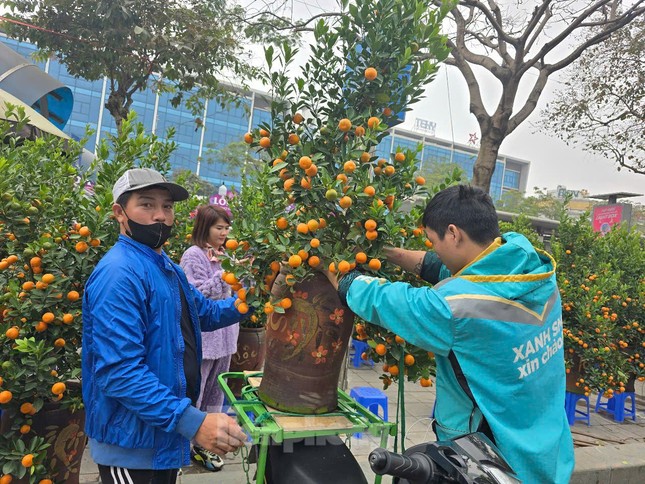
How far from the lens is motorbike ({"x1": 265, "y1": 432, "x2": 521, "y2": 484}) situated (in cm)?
145

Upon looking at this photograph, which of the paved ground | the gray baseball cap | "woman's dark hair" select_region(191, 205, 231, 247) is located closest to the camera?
the gray baseball cap

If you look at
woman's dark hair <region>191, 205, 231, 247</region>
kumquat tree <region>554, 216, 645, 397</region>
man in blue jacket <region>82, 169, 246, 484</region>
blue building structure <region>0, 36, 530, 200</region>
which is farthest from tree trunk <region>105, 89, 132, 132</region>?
blue building structure <region>0, 36, 530, 200</region>

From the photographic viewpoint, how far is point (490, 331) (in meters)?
1.69

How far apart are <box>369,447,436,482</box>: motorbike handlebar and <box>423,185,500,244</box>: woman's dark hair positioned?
854mm

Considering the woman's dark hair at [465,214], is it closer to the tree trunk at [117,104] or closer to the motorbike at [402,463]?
the motorbike at [402,463]

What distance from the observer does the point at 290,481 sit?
6.15 feet

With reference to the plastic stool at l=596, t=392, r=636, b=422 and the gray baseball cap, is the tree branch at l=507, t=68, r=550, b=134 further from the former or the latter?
the gray baseball cap

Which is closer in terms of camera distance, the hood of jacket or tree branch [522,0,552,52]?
the hood of jacket

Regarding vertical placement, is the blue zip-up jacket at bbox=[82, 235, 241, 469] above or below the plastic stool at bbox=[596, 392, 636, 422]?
above

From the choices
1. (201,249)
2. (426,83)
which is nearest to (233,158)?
(201,249)

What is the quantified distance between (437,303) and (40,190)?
2.27 meters

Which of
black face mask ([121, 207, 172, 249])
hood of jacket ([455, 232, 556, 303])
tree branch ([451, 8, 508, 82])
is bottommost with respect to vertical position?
black face mask ([121, 207, 172, 249])

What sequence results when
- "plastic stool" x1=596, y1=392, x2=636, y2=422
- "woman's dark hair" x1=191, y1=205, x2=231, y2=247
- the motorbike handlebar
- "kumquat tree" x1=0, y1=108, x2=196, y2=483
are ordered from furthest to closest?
"plastic stool" x1=596, y1=392, x2=636, y2=422, "woman's dark hair" x1=191, y1=205, x2=231, y2=247, "kumquat tree" x1=0, y1=108, x2=196, y2=483, the motorbike handlebar

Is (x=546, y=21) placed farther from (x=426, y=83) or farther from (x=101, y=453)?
(x=101, y=453)
